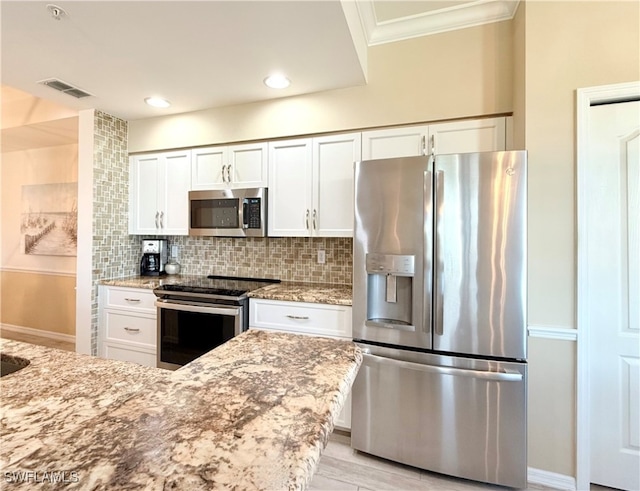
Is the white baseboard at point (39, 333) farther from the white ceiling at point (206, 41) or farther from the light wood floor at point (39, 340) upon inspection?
the white ceiling at point (206, 41)

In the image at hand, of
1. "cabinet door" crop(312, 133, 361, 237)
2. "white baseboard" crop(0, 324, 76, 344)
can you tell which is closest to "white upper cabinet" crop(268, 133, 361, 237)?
"cabinet door" crop(312, 133, 361, 237)

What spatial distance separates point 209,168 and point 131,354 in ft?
5.88

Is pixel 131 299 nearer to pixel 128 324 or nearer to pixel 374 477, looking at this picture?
pixel 128 324

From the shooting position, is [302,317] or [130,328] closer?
[302,317]

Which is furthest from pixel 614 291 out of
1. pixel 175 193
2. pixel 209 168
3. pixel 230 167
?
pixel 175 193

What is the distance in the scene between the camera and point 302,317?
2160mm

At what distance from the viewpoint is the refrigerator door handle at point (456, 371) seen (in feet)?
5.23

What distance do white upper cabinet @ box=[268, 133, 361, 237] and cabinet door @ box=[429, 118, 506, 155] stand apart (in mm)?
559

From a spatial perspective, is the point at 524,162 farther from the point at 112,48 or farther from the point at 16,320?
the point at 16,320

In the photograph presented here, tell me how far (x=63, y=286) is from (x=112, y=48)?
3.40 meters

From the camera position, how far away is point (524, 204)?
1.57m

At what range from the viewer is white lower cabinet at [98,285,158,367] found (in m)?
2.65

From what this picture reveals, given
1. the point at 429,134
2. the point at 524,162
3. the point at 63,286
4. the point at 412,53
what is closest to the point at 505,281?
the point at 524,162

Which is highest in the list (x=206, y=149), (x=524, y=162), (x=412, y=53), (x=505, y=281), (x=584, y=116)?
(x=412, y=53)
